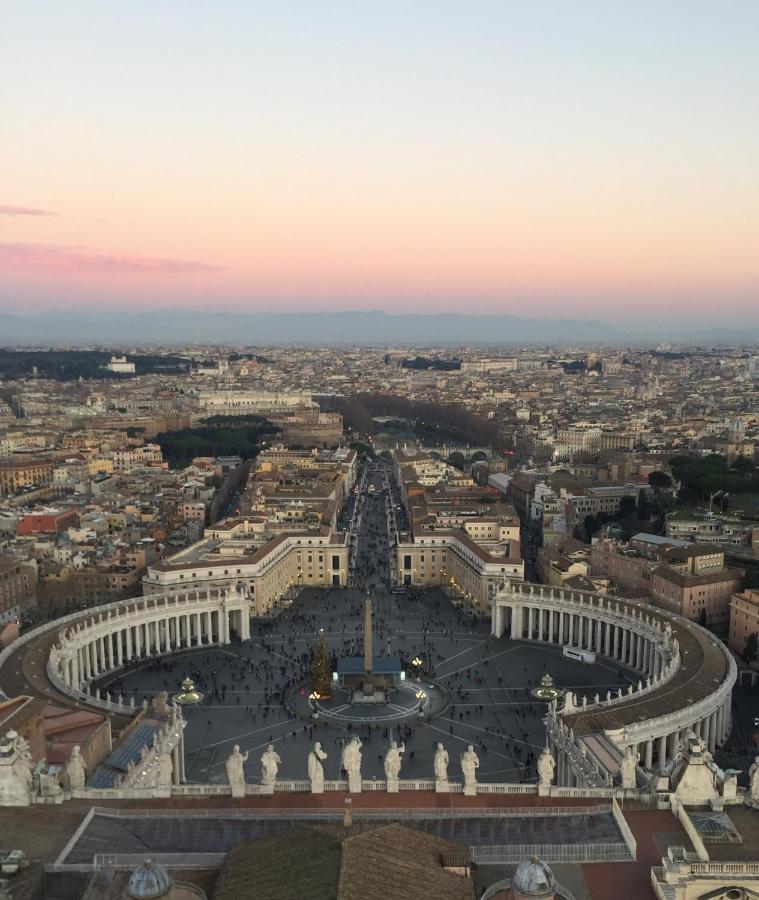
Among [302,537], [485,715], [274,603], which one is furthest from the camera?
[302,537]

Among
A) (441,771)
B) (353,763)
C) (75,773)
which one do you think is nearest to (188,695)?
(75,773)

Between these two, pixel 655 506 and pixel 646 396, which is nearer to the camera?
pixel 655 506

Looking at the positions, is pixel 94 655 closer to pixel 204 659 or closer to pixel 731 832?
pixel 204 659

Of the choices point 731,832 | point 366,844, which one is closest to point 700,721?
point 731,832

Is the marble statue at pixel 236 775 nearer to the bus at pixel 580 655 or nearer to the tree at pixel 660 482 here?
the bus at pixel 580 655

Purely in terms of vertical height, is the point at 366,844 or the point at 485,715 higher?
the point at 366,844

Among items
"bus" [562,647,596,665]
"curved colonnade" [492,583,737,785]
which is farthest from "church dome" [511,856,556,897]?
"bus" [562,647,596,665]

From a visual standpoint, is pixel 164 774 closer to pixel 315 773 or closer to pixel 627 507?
pixel 315 773

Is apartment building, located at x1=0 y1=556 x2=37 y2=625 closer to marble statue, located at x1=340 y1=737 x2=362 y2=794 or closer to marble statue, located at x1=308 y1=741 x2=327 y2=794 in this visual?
marble statue, located at x1=308 y1=741 x2=327 y2=794
